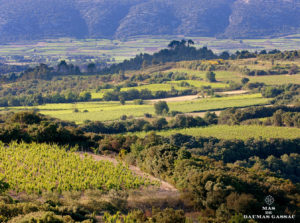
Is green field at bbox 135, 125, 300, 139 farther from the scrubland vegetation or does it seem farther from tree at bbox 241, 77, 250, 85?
tree at bbox 241, 77, 250, 85

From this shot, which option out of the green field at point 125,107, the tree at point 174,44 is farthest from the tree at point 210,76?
the tree at point 174,44

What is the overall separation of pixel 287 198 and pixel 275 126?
4662cm

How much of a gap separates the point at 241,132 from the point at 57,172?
134ft

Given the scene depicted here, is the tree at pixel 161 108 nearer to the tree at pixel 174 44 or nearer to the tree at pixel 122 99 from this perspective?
the tree at pixel 122 99

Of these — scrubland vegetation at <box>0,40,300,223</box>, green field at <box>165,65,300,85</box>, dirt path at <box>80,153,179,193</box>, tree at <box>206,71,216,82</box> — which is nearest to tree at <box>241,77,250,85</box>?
scrubland vegetation at <box>0,40,300,223</box>

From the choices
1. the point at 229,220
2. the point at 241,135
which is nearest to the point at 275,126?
the point at 241,135

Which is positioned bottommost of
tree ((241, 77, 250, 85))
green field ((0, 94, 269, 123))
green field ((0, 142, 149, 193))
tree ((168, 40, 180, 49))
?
green field ((0, 94, 269, 123))

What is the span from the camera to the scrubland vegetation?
79.9 feet

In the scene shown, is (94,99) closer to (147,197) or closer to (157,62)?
(157,62)

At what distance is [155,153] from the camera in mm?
34031

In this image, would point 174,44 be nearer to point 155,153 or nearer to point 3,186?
point 155,153

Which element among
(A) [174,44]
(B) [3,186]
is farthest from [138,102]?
(A) [174,44]

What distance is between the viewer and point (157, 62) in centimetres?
16388

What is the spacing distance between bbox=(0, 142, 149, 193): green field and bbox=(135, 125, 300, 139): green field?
97.1 ft
